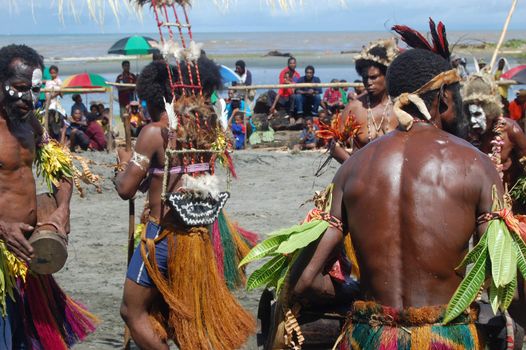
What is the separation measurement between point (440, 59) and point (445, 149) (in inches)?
17.1

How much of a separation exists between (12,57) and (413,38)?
7.43 ft

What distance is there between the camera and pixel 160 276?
16.9ft

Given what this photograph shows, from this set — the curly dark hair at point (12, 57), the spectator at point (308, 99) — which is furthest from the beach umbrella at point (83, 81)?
the curly dark hair at point (12, 57)

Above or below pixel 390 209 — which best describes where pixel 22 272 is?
below

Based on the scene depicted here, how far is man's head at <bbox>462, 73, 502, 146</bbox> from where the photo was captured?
6.50 metres

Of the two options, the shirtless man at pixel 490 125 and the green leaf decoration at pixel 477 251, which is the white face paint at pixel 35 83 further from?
the shirtless man at pixel 490 125

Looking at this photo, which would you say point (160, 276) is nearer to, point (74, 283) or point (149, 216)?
point (149, 216)

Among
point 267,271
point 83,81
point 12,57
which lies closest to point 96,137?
point 83,81

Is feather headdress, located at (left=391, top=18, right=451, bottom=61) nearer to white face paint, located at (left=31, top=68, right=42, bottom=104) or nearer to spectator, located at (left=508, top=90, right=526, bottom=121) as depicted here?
white face paint, located at (left=31, top=68, right=42, bottom=104)

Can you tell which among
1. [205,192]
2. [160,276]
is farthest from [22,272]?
[205,192]

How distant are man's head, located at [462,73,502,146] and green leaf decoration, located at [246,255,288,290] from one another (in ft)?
10.2

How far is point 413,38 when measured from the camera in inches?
151

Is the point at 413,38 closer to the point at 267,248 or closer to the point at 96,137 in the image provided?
the point at 267,248

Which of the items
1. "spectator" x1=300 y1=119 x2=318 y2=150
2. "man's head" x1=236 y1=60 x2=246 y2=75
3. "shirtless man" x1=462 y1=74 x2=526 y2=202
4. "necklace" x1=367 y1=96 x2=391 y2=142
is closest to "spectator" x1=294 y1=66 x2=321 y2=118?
"man's head" x1=236 y1=60 x2=246 y2=75
